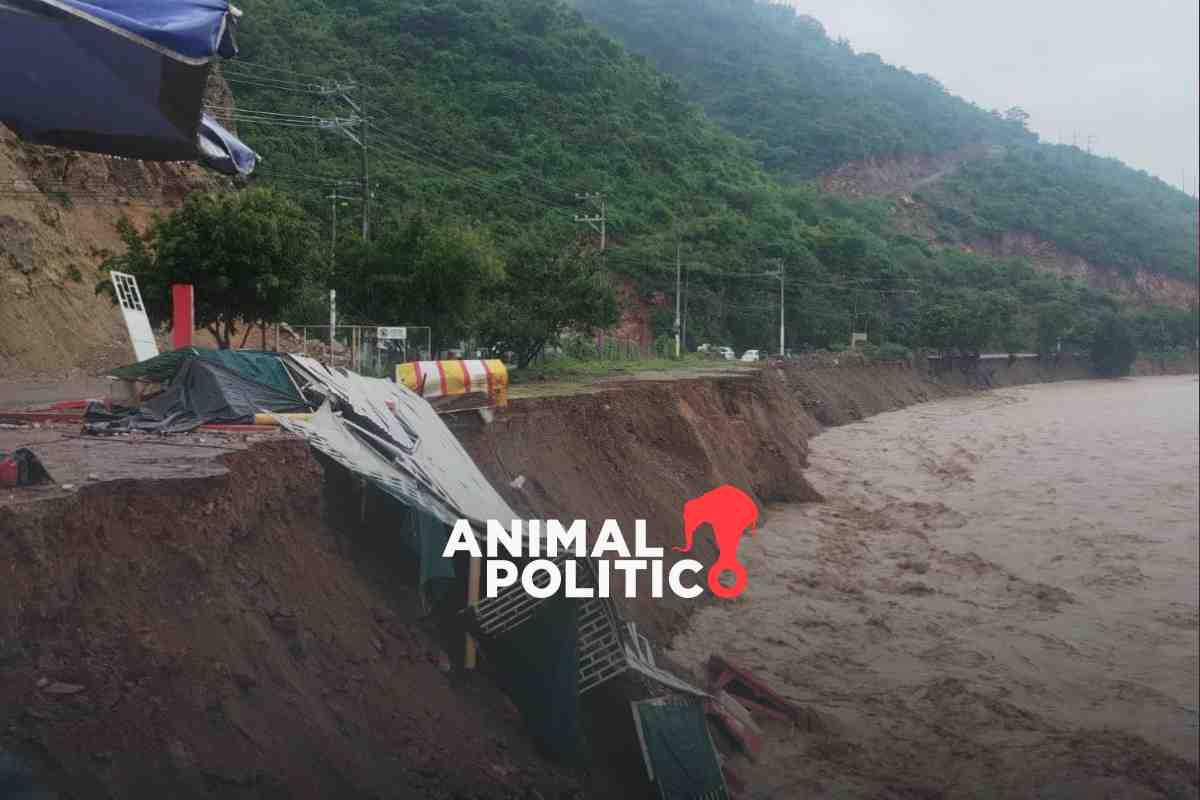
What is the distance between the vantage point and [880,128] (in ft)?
336

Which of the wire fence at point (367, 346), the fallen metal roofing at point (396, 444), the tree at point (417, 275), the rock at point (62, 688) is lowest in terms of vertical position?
the rock at point (62, 688)

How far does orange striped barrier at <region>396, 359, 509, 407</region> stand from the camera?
13500 millimetres

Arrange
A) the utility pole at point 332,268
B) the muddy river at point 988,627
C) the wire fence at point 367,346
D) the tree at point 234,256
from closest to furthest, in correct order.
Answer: the muddy river at point 988,627 < the tree at point 234,256 < the utility pole at point 332,268 < the wire fence at point 367,346

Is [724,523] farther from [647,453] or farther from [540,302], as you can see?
[540,302]

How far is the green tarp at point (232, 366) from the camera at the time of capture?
1009 centimetres

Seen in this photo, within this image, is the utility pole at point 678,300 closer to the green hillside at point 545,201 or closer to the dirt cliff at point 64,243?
the green hillside at point 545,201

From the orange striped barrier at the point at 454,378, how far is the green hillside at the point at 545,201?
23.9 feet

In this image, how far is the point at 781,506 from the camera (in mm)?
19422

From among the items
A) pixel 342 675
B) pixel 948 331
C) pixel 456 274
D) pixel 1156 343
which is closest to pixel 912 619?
pixel 342 675

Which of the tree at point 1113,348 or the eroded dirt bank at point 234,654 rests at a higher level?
the tree at point 1113,348

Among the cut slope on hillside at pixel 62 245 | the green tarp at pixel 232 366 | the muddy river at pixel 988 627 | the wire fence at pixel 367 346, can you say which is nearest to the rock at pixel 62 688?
the muddy river at pixel 988 627

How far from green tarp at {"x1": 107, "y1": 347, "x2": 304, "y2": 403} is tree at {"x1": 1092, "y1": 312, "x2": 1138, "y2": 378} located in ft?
128

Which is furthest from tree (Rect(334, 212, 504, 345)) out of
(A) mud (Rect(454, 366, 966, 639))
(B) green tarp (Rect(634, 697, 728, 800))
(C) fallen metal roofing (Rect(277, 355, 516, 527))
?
(B) green tarp (Rect(634, 697, 728, 800))

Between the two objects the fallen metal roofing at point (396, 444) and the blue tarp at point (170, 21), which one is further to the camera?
the fallen metal roofing at point (396, 444)
